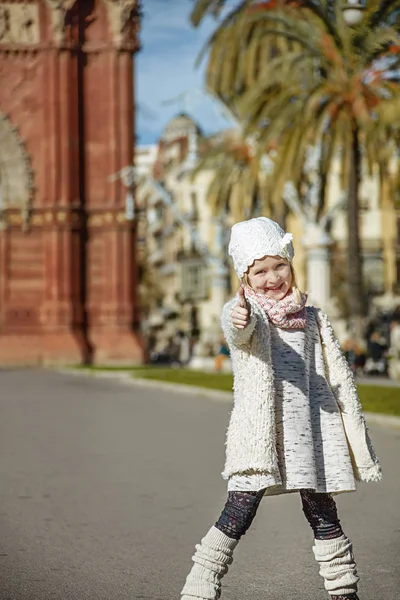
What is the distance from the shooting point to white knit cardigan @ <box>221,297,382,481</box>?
527 cm

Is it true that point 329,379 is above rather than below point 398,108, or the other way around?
below

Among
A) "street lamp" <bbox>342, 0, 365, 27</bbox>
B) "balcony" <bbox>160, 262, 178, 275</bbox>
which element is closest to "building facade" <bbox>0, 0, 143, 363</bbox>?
"street lamp" <bbox>342, 0, 365, 27</bbox>

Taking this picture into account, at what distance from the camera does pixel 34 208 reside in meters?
46.2

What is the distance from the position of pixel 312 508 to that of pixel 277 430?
1.14 ft

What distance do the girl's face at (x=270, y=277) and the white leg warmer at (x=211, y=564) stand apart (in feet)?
3.15

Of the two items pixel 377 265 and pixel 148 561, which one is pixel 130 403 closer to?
pixel 148 561

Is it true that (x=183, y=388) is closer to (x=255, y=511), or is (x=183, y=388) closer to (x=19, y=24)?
(x=255, y=511)

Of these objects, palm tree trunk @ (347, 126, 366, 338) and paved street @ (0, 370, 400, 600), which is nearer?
Result: paved street @ (0, 370, 400, 600)

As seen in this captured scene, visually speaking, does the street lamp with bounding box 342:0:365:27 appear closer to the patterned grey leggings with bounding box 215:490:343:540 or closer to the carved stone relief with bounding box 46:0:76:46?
the patterned grey leggings with bounding box 215:490:343:540

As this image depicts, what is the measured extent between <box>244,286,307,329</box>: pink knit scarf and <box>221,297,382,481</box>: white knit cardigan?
0.15 feet

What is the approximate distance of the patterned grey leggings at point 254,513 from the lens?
17.4 ft

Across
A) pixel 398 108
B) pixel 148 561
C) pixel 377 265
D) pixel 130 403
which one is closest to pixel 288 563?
pixel 148 561

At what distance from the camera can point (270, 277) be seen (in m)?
5.50

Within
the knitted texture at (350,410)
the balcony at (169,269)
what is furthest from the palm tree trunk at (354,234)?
the balcony at (169,269)
